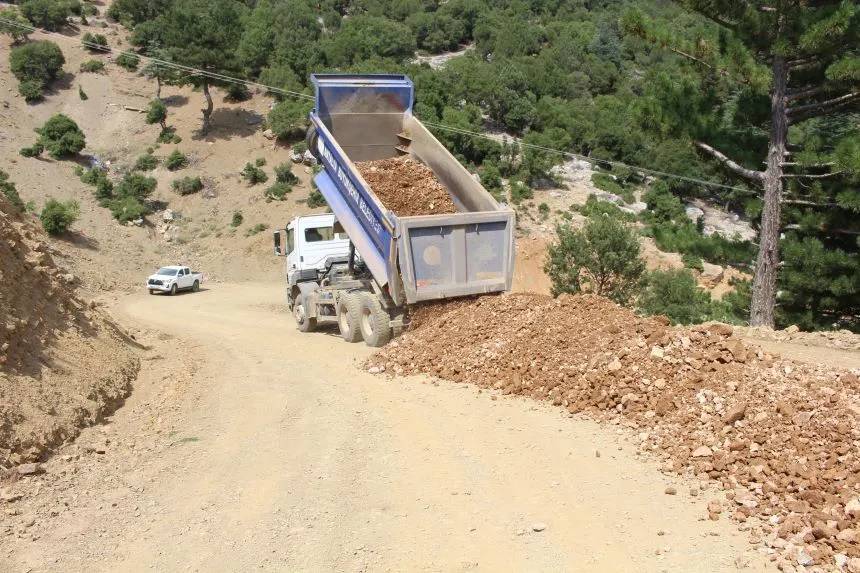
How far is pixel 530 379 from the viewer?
9625 millimetres

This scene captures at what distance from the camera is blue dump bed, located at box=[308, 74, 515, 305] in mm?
12023

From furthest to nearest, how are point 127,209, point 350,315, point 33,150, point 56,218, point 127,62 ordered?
point 127,62, point 33,150, point 127,209, point 56,218, point 350,315

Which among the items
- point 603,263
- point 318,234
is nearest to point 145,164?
point 318,234

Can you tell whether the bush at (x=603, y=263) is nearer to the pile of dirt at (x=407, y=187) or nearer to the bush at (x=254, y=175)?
the pile of dirt at (x=407, y=187)

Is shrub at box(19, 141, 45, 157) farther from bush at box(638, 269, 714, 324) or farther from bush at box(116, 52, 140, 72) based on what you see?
bush at box(638, 269, 714, 324)

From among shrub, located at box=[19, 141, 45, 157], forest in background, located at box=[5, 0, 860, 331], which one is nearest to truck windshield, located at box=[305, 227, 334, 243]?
forest in background, located at box=[5, 0, 860, 331]

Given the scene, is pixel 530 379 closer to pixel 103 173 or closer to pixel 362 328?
pixel 362 328

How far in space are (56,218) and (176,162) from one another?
10.5 metres

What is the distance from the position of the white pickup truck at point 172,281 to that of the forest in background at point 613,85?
53.5ft

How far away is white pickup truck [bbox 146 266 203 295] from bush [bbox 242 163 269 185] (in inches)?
484

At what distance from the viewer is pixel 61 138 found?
42.2 m

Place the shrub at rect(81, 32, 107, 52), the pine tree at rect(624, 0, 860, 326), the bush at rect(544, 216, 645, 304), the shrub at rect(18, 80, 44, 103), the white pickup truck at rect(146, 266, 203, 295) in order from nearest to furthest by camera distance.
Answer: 1. the pine tree at rect(624, 0, 860, 326)
2. the bush at rect(544, 216, 645, 304)
3. the white pickup truck at rect(146, 266, 203, 295)
4. the shrub at rect(18, 80, 44, 103)
5. the shrub at rect(81, 32, 107, 52)

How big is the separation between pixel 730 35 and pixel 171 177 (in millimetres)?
34051

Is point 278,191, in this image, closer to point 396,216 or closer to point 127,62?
point 127,62
